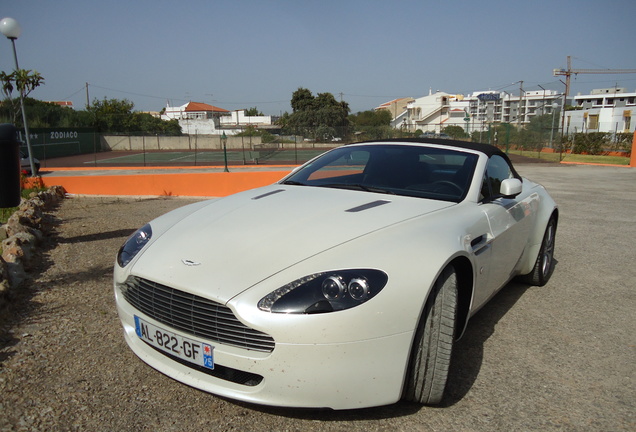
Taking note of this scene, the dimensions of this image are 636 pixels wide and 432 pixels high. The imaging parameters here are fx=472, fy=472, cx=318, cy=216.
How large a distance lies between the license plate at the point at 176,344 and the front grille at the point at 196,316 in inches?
1.6

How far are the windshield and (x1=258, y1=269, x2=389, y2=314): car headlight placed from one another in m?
1.23

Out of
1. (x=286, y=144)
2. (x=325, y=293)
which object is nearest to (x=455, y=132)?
(x=286, y=144)

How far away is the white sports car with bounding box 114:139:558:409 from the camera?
77.7 inches

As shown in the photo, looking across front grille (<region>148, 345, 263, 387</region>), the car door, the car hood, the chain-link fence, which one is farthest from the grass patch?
front grille (<region>148, 345, 263, 387</region>)

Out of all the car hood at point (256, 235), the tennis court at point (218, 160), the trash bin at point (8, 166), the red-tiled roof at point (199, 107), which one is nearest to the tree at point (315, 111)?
the tennis court at point (218, 160)

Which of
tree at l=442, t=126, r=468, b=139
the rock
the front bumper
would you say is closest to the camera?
the front bumper

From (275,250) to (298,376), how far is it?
0.60 metres

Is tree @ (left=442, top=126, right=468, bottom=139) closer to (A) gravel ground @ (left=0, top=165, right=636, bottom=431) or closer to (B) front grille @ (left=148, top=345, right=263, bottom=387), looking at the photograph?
(A) gravel ground @ (left=0, top=165, right=636, bottom=431)

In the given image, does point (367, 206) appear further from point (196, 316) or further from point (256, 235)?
point (196, 316)

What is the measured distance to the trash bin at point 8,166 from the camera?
4.91 m

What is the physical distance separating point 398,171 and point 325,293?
1661mm

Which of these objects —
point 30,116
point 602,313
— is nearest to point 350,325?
point 602,313

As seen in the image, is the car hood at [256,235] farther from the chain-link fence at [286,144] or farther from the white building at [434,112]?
the white building at [434,112]

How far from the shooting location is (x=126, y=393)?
97.5 inches
